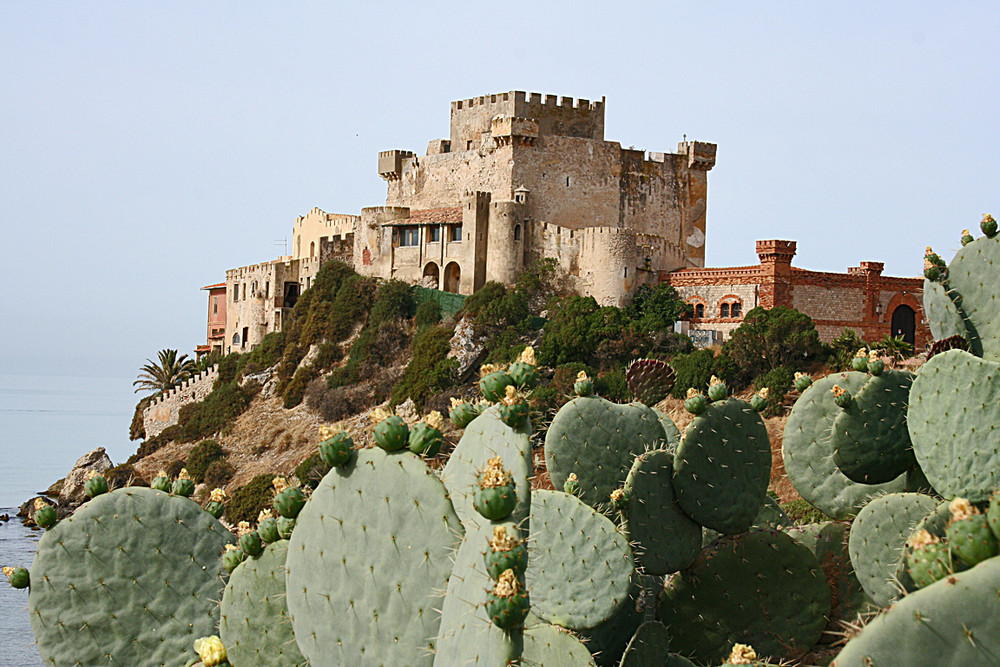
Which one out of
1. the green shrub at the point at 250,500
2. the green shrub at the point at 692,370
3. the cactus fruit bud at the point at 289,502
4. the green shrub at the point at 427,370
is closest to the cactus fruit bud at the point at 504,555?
the cactus fruit bud at the point at 289,502

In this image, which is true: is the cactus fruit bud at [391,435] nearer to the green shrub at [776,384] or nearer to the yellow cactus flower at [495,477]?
the yellow cactus flower at [495,477]

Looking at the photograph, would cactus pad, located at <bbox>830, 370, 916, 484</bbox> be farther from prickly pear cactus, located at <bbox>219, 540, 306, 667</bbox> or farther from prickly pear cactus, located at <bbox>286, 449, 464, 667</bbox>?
prickly pear cactus, located at <bbox>286, 449, 464, 667</bbox>

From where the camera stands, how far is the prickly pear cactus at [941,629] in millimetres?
2615

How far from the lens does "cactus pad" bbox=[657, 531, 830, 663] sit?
6.39 meters

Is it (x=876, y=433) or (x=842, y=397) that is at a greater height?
(x=842, y=397)

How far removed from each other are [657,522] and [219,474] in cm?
3597

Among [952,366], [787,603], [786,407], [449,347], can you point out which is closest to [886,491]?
[787,603]

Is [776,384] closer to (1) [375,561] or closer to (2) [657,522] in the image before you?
(2) [657,522]

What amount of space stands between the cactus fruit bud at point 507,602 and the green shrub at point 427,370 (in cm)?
3412

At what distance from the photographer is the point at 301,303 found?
45.3 m

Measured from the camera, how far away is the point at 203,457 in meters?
41.9

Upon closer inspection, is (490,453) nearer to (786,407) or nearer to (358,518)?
(358,518)

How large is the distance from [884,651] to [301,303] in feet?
143

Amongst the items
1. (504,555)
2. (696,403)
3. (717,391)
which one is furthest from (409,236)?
(504,555)
